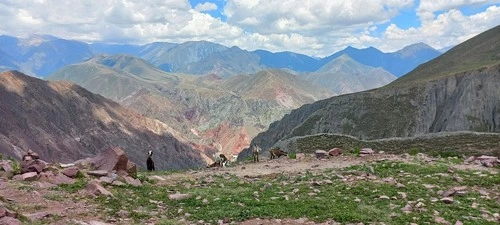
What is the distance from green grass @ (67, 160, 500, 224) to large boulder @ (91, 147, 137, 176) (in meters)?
2.21

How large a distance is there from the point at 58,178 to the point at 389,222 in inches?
501

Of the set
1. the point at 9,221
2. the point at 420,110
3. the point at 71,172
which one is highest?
the point at 71,172

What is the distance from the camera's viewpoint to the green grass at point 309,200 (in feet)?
44.8

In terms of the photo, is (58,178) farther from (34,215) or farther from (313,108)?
(313,108)

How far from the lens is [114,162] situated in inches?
790

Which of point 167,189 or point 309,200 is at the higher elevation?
point 167,189

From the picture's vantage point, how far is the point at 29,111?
177 meters

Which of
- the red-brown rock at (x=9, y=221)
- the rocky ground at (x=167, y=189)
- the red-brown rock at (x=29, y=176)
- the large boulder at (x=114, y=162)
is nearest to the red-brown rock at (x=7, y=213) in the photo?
the rocky ground at (x=167, y=189)

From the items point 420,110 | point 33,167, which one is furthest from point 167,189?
point 420,110

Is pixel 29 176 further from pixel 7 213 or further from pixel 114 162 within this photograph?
pixel 7 213

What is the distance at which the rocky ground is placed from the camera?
43.9 feet

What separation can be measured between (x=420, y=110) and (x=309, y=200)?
118322 mm

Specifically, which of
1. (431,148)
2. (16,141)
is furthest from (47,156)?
(431,148)

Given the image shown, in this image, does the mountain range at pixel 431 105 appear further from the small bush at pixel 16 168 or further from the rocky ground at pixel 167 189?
the small bush at pixel 16 168
